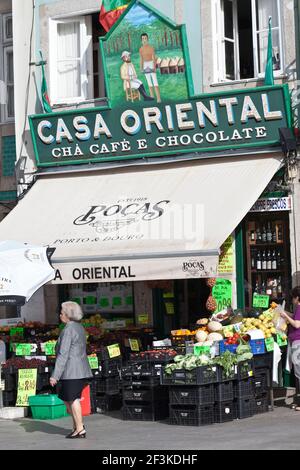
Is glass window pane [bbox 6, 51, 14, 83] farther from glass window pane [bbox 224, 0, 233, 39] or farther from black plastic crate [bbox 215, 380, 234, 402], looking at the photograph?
black plastic crate [bbox 215, 380, 234, 402]

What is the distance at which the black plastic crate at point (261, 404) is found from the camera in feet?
49.3

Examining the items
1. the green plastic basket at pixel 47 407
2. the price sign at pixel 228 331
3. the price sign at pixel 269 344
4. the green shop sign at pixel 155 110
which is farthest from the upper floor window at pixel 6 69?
the price sign at pixel 269 344

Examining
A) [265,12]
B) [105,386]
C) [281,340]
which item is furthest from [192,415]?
[265,12]

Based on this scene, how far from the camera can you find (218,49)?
18.0 m

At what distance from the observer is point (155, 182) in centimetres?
1773

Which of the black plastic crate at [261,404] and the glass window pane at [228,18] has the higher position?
the glass window pane at [228,18]

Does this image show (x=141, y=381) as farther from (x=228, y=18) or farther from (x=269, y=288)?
(x=228, y=18)

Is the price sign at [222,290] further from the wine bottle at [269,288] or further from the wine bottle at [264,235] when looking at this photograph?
the wine bottle at [264,235]

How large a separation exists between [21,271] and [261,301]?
164 inches

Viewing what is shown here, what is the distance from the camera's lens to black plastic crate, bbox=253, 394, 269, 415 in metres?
15.0

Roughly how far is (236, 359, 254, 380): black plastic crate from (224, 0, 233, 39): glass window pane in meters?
6.28

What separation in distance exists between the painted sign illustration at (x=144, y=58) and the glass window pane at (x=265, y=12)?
1331 mm

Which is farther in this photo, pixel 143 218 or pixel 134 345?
pixel 134 345

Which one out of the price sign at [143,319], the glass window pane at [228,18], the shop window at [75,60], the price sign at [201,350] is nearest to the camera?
the price sign at [201,350]
